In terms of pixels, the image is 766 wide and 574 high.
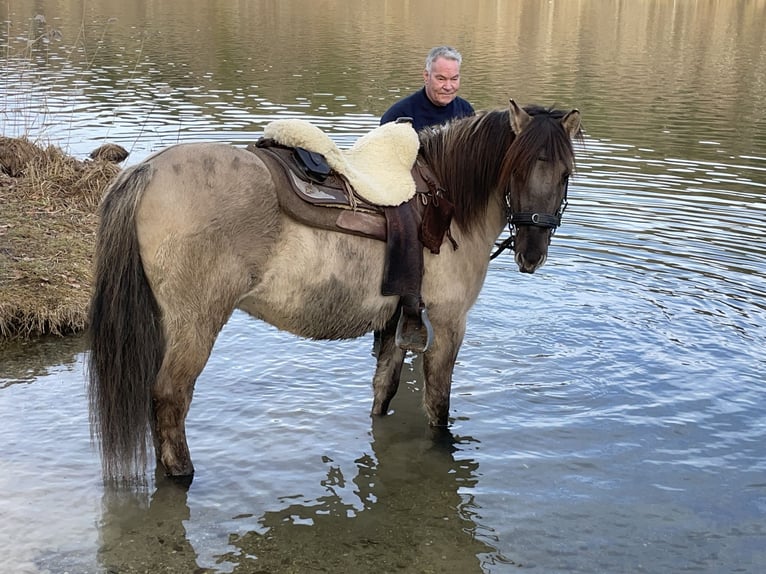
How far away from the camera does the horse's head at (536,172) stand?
14.5 feet

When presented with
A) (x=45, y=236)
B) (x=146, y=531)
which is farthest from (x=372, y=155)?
(x=45, y=236)

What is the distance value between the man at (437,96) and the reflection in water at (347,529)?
288 centimetres

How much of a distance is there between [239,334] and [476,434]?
2.40 m

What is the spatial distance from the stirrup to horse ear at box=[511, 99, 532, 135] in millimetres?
1148

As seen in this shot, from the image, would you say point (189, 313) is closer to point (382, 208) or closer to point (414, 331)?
point (382, 208)

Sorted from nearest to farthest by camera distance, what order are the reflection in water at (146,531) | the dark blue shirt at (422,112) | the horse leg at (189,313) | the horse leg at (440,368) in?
the reflection in water at (146,531), the horse leg at (189,313), the horse leg at (440,368), the dark blue shirt at (422,112)

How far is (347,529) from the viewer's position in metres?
4.31

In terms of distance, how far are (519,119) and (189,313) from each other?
206cm

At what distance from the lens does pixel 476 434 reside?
17.8 feet

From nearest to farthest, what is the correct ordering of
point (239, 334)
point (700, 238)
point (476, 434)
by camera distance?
point (476, 434)
point (239, 334)
point (700, 238)

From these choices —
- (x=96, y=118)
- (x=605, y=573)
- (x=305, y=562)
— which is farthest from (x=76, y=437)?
(x=96, y=118)

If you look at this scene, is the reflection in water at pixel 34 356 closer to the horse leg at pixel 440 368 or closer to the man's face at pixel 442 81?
the horse leg at pixel 440 368

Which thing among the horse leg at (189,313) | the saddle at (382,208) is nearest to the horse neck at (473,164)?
the saddle at (382,208)

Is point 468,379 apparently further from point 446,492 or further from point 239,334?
point 239,334
